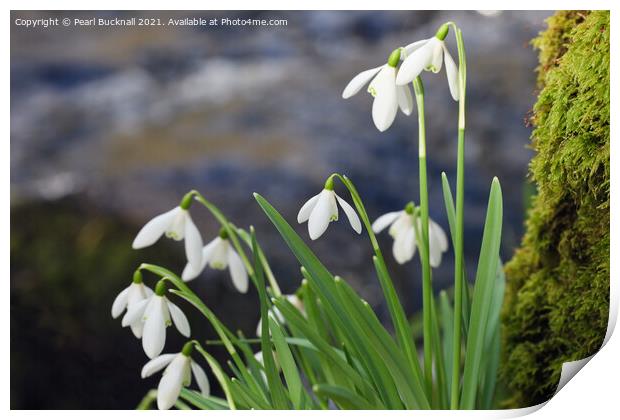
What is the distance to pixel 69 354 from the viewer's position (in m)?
1.35

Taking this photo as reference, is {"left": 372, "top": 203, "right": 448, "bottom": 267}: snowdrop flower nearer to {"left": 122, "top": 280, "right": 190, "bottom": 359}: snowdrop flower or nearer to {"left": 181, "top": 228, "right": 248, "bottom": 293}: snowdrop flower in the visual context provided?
{"left": 181, "top": 228, "right": 248, "bottom": 293}: snowdrop flower

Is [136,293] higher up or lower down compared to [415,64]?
lower down

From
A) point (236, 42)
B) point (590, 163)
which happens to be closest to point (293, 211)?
point (236, 42)

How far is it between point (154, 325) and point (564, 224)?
2.61ft

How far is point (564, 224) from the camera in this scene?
1.21 metres

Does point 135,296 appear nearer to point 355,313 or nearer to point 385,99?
point 355,313

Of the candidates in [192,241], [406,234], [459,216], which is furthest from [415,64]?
[192,241]

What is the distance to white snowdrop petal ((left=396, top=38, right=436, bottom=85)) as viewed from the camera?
0.97 metres

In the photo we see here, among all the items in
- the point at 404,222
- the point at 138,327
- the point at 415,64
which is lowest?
the point at 138,327

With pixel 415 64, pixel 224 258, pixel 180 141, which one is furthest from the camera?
pixel 180 141
